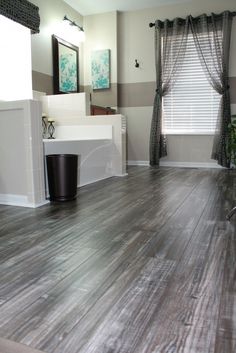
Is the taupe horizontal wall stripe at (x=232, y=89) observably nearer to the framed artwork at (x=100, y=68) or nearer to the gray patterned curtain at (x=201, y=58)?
the gray patterned curtain at (x=201, y=58)

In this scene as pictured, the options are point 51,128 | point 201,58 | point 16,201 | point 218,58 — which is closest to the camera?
point 16,201

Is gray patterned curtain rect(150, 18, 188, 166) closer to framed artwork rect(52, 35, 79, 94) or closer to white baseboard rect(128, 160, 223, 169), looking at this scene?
white baseboard rect(128, 160, 223, 169)

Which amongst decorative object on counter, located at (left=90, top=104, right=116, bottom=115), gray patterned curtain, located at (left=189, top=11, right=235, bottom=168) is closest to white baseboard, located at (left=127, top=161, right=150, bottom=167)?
decorative object on counter, located at (left=90, top=104, right=116, bottom=115)

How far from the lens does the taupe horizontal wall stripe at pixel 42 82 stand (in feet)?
15.5

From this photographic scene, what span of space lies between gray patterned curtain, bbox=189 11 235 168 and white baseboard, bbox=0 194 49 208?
3480 mm

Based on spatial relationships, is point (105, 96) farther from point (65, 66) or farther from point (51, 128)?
point (51, 128)

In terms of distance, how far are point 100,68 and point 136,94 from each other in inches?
33.0

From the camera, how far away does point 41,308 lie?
1186 mm

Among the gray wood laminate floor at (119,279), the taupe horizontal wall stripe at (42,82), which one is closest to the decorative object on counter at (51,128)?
the taupe horizontal wall stripe at (42,82)

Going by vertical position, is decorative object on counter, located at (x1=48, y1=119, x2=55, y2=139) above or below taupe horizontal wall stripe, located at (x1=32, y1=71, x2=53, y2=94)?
below

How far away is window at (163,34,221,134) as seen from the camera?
5.50 m

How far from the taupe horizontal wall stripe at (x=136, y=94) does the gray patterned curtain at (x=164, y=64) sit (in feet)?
0.60

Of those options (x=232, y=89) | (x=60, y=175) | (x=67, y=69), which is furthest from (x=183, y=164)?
(x=60, y=175)

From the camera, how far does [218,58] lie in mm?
5289
